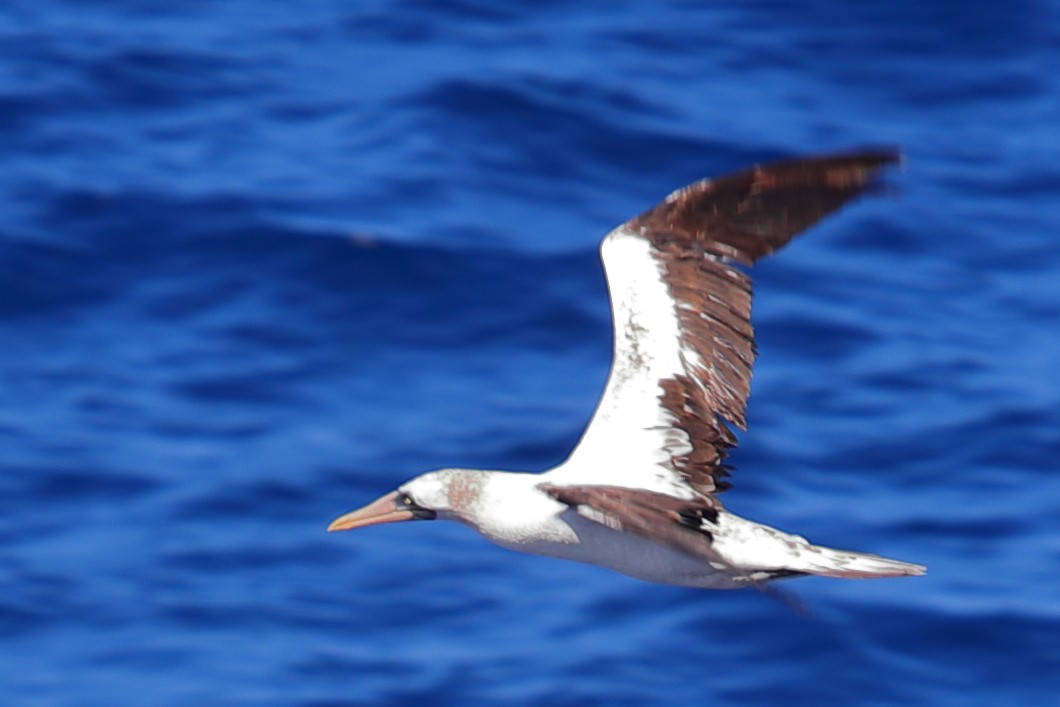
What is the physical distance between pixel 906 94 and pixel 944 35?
1044mm

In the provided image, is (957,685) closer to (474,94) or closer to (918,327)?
(918,327)

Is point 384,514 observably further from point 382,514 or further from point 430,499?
point 430,499

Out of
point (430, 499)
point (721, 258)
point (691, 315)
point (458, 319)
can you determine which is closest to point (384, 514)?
point (430, 499)

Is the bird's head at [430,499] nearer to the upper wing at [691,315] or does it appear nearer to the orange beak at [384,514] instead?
the orange beak at [384,514]

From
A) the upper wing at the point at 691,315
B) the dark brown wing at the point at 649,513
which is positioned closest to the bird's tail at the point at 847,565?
the dark brown wing at the point at 649,513

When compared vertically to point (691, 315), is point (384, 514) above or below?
below

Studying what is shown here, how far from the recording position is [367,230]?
18.6 metres

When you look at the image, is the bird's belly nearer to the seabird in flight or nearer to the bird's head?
the seabird in flight

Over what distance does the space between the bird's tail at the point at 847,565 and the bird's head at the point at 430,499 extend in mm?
1549

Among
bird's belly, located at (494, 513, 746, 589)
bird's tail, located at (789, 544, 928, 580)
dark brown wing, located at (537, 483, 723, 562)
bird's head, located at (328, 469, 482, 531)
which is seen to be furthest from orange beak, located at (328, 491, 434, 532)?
bird's tail, located at (789, 544, 928, 580)

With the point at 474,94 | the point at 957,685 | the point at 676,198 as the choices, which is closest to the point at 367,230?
the point at 474,94

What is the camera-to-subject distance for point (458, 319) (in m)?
18.0

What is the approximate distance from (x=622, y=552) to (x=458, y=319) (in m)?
8.92

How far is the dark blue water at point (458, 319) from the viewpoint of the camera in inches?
595
